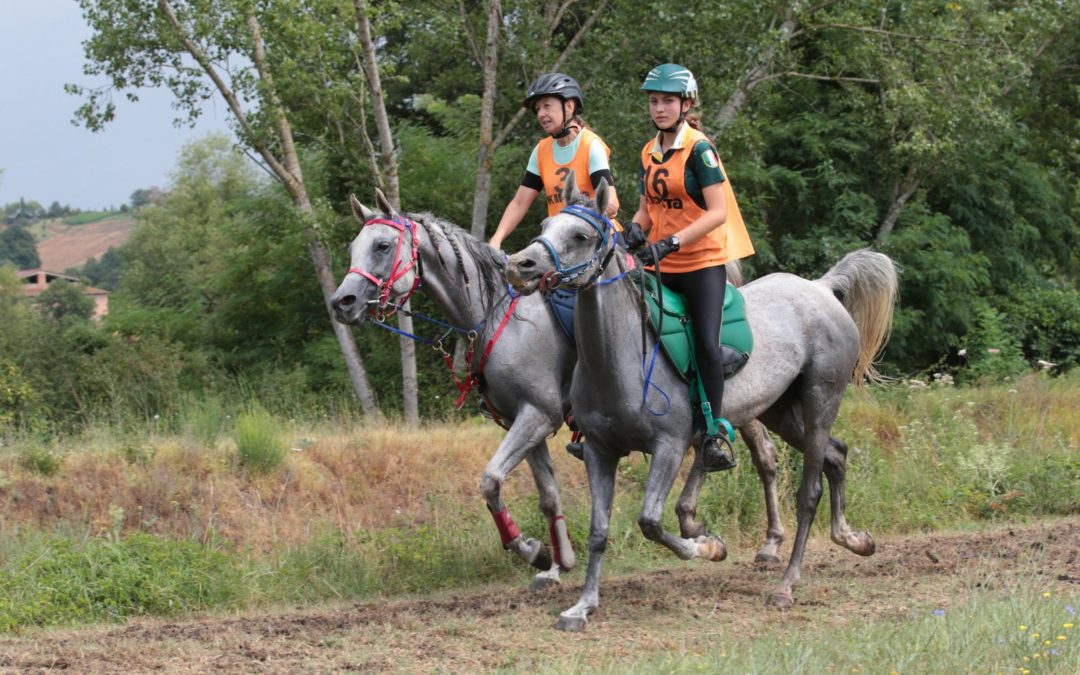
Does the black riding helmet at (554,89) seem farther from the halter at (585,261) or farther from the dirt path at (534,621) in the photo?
the dirt path at (534,621)

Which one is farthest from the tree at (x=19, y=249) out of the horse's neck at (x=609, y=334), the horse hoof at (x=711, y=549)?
the horse's neck at (x=609, y=334)

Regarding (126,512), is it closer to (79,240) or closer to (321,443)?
(321,443)

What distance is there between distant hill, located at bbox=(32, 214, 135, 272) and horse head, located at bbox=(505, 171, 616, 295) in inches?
4147

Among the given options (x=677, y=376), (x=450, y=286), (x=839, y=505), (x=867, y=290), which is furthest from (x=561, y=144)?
(x=839, y=505)

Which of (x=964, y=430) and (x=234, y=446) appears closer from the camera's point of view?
(x=234, y=446)

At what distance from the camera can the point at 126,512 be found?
10.6 metres

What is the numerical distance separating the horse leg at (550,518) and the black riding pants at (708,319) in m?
1.64

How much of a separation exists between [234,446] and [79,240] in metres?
124

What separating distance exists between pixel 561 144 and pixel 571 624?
324cm

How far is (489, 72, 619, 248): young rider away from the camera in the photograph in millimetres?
8133

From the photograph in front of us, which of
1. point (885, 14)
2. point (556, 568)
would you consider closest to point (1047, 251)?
point (885, 14)

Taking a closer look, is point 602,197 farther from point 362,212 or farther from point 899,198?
point 899,198

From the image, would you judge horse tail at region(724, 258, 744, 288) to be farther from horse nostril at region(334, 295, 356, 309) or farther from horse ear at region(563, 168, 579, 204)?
horse nostril at region(334, 295, 356, 309)

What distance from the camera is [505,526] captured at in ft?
26.9
